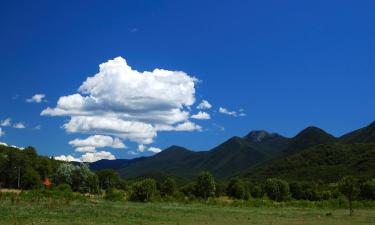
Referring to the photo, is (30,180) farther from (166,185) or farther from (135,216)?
(135,216)

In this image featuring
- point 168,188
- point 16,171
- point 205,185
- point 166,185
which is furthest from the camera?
point 16,171

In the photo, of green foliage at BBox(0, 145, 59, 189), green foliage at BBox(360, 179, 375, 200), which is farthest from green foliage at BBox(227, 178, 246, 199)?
green foliage at BBox(0, 145, 59, 189)

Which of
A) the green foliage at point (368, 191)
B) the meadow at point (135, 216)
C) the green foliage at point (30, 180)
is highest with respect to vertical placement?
the green foliage at point (30, 180)

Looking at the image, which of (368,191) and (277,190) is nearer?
(368,191)

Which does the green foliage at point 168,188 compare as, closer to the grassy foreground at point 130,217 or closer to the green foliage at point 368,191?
the green foliage at point 368,191

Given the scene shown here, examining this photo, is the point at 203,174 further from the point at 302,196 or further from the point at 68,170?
the point at 68,170

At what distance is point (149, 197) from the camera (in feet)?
355

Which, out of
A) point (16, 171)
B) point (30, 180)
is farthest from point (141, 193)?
point (16, 171)

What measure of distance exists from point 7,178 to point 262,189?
81.2 meters

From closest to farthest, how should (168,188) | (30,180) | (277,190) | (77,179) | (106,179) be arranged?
(168,188), (277,190), (30,180), (77,179), (106,179)

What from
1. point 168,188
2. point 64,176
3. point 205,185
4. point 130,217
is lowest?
point 130,217

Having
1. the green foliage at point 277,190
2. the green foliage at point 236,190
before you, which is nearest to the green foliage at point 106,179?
the green foliage at point 236,190

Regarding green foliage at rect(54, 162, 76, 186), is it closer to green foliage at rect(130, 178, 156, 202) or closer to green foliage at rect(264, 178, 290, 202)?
green foliage at rect(130, 178, 156, 202)

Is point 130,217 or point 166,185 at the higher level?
point 166,185
